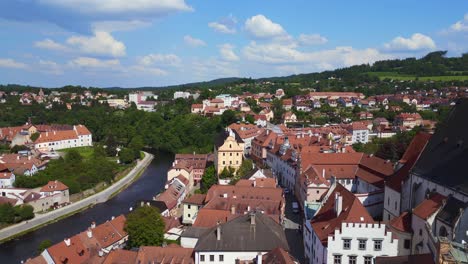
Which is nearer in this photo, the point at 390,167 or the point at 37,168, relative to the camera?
the point at 390,167

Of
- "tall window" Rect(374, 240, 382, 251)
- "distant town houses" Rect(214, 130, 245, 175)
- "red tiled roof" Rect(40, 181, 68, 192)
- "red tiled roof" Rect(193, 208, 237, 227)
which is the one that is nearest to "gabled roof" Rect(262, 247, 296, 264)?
"tall window" Rect(374, 240, 382, 251)

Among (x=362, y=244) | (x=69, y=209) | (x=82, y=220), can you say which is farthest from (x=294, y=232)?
(x=69, y=209)

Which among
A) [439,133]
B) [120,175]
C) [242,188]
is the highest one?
[439,133]

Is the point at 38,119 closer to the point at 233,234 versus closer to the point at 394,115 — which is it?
the point at 394,115

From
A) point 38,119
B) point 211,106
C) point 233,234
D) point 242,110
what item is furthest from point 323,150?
point 38,119

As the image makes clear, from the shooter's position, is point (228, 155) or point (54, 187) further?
point (228, 155)

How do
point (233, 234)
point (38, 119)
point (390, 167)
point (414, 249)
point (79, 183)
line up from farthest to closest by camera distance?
point (38, 119) < point (79, 183) < point (390, 167) < point (233, 234) < point (414, 249)

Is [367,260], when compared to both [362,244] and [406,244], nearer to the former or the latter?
[362,244]

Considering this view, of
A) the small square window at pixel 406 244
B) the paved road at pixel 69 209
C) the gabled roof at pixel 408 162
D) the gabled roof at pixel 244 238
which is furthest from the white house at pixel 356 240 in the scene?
the paved road at pixel 69 209
